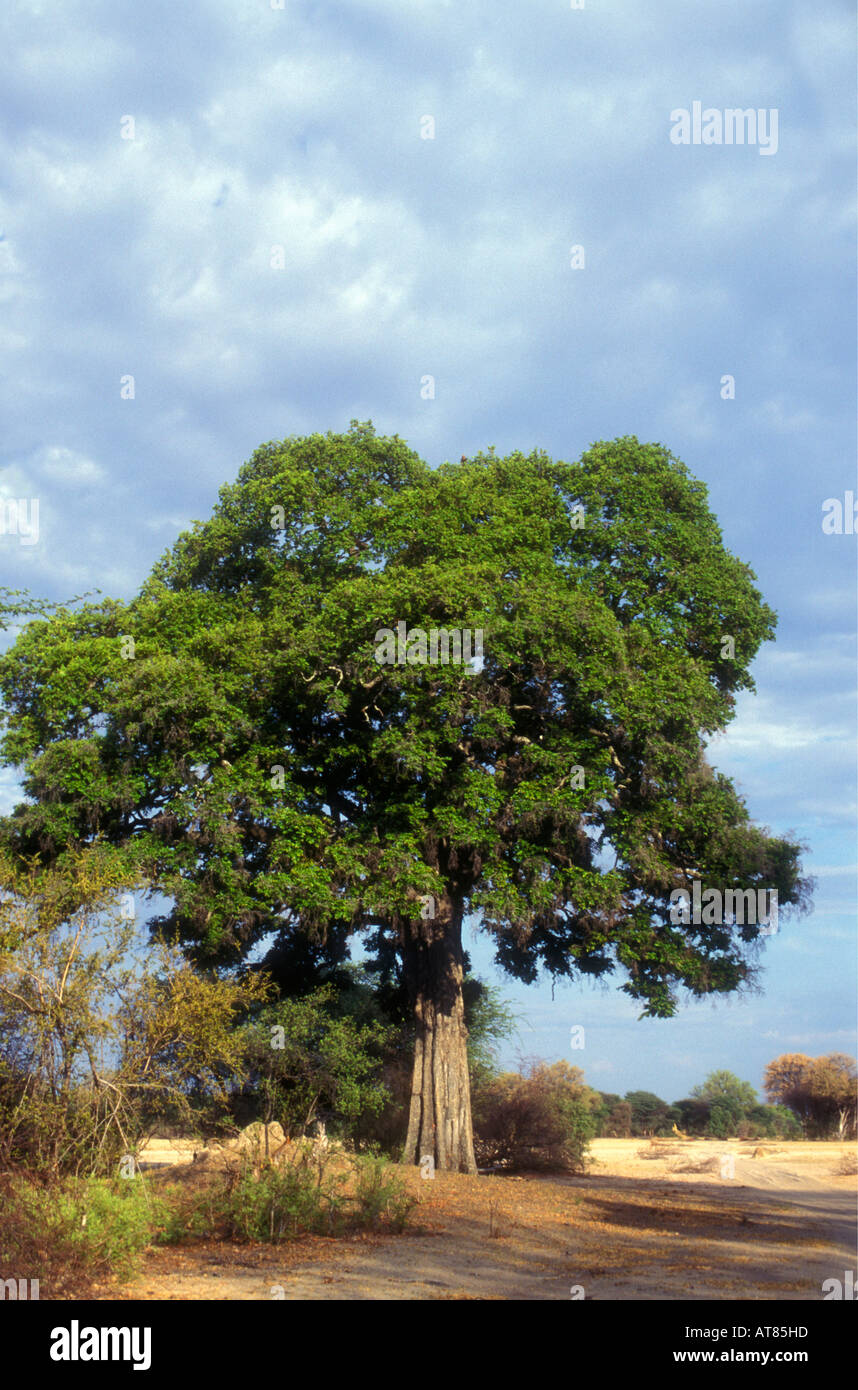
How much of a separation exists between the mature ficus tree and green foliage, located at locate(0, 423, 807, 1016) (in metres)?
0.06

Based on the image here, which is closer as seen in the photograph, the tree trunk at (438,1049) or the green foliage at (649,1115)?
the tree trunk at (438,1049)

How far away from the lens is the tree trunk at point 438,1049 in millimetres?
20109

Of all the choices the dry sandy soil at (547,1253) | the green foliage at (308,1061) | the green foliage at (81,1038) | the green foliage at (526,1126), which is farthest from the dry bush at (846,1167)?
the green foliage at (81,1038)

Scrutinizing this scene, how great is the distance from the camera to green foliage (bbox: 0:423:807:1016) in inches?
717

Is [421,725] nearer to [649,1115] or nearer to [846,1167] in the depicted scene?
[846,1167]

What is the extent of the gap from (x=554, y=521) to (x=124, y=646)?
30.2 feet

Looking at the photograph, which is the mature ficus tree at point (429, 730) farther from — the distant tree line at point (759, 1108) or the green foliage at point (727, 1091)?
the green foliage at point (727, 1091)

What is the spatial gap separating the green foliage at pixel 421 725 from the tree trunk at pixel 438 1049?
0.92m

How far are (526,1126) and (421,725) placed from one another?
1329 centimetres

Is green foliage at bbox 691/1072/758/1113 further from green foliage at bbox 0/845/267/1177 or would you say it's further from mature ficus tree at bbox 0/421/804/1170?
green foliage at bbox 0/845/267/1177

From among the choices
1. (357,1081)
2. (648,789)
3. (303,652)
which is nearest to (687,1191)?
(357,1081)

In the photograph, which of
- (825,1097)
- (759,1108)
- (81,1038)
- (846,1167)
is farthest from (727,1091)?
(81,1038)

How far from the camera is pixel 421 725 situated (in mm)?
18188
